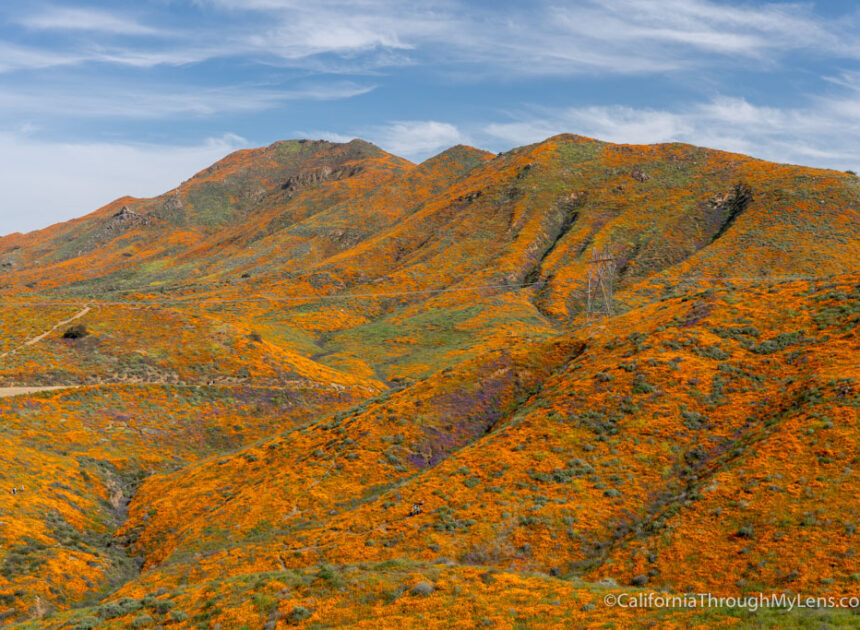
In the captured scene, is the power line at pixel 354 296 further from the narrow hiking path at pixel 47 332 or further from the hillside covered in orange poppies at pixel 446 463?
the narrow hiking path at pixel 47 332

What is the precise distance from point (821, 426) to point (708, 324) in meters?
14.3

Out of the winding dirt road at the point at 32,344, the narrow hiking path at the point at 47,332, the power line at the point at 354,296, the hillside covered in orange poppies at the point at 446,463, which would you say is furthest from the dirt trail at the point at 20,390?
the power line at the point at 354,296

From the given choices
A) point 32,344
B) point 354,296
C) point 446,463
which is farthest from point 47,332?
point 446,463

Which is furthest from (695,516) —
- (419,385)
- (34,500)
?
(34,500)

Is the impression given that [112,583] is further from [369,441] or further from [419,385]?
[419,385]

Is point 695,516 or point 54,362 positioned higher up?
point 54,362

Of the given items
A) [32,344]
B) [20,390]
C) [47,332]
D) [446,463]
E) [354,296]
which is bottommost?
[446,463]

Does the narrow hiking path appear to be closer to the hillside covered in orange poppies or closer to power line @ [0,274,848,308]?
the hillside covered in orange poppies

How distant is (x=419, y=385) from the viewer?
41344 millimetres

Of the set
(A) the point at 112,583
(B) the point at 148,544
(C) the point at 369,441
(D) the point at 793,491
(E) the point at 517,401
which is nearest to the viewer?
(D) the point at 793,491

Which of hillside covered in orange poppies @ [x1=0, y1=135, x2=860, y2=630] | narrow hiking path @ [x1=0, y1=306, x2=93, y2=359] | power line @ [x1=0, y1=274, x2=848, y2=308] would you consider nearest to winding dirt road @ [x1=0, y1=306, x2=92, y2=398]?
narrow hiking path @ [x1=0, y1=306, x2=93, y2=359]

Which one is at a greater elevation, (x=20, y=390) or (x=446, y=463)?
(x=20, y=390)

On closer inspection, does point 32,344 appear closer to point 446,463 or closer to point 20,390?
point 20,390

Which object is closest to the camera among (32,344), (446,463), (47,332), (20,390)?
(446,463)
